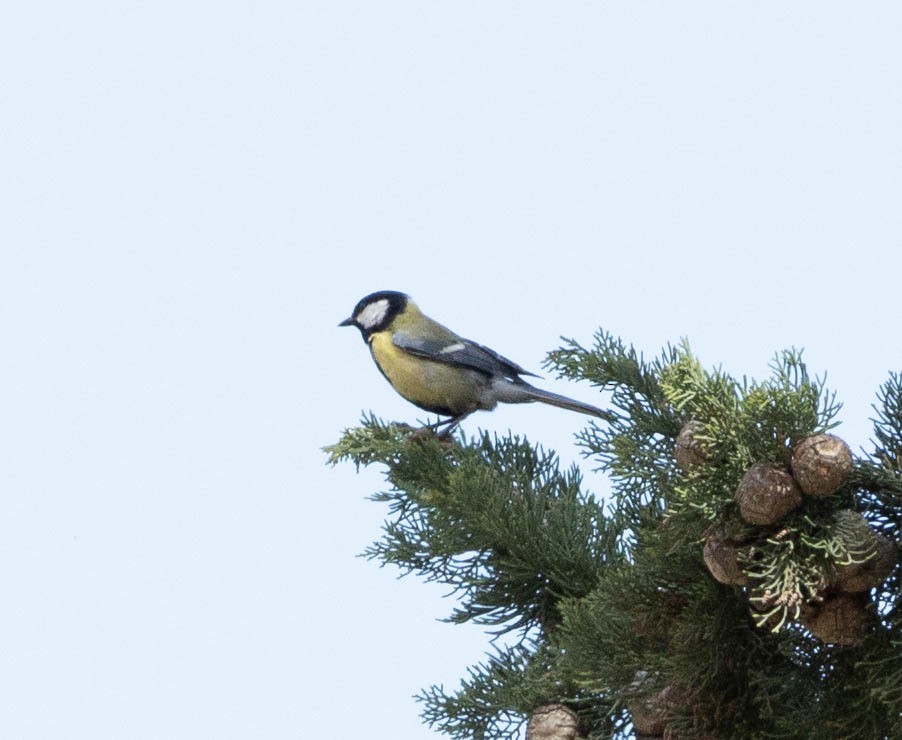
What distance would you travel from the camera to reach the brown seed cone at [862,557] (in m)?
1.56

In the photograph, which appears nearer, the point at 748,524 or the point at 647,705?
the point at 748,524

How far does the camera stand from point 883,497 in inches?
66.6

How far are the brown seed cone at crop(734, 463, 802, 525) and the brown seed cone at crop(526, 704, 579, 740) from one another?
0.61m

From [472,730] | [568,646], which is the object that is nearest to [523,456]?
[472,730]

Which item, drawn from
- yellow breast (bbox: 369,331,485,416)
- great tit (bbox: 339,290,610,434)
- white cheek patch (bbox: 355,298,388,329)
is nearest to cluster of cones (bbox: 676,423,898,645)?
great tit (bbox: 339,290,610,434)

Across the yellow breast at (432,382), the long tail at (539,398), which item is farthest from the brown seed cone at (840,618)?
the yellow breast at (432,382)

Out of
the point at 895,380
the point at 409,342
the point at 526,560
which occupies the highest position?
the point at 409,342

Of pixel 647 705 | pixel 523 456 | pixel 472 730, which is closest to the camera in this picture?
pixel 647 705

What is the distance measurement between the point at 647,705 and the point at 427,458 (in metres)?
0.72

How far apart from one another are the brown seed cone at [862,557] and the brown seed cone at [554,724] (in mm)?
579

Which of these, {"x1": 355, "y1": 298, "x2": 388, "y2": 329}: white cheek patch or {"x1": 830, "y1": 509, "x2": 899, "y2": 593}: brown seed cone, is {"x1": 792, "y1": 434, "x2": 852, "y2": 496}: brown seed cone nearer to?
{"x1": 830, "y1": 509, "x2": 899, "y2": 593}: brown seed cone

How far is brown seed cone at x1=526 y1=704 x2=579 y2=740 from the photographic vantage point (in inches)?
78.8

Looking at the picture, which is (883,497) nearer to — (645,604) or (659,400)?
(645,604)

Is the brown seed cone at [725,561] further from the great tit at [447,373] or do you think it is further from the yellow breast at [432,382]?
the yellow breast at [432,382]
